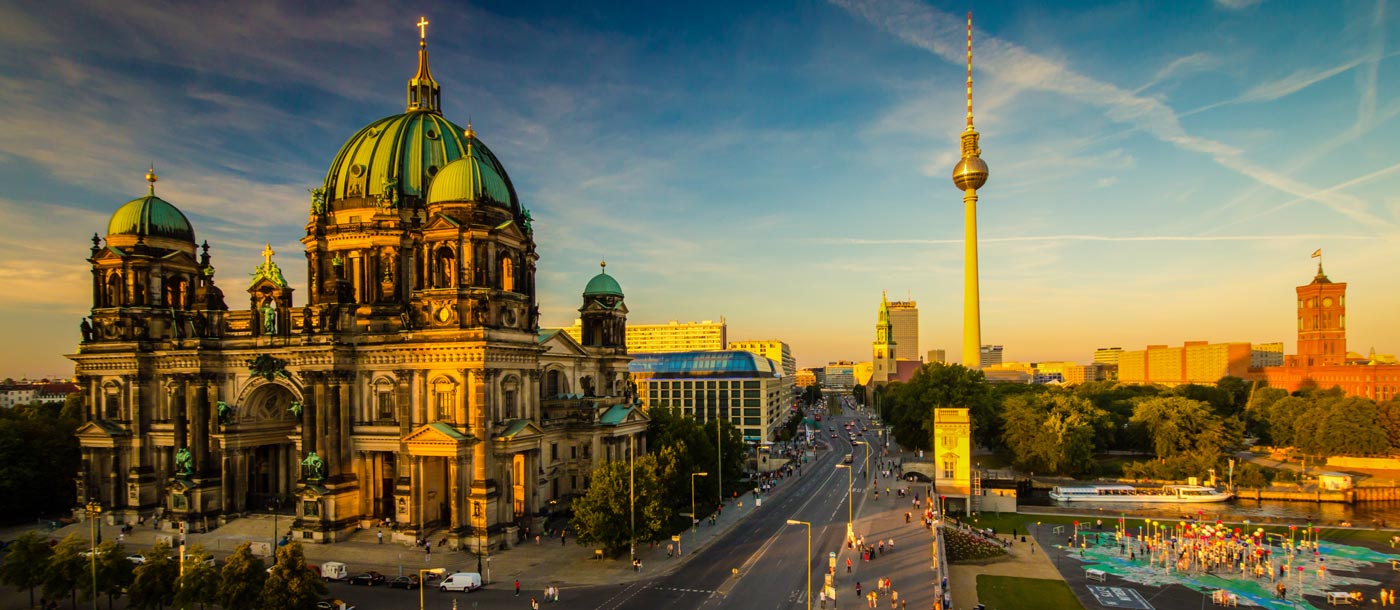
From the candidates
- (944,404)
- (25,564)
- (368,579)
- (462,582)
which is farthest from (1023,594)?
(944,404)

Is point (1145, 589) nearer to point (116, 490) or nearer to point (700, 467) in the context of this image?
point (700, 467)

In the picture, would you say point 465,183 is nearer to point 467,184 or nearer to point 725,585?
point 467,184

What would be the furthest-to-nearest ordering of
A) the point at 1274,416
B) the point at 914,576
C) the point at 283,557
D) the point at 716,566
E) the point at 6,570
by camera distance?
the point at 1274,416, the point at 716,566, the point at 914,576, the point at 6,570, the point at 283,557

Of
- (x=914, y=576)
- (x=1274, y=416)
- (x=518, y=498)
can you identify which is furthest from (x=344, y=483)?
(x=1274, y=416)

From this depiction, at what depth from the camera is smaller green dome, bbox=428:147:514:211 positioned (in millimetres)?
65312

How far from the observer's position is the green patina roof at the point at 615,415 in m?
77.1

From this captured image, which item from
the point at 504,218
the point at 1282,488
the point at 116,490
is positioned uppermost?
the point at 504,218

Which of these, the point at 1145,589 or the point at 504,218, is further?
the point at 504,218

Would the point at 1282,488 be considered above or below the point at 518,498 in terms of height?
below

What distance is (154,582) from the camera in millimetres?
43562

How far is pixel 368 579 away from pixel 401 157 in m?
41.1

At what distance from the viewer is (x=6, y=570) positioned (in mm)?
45938

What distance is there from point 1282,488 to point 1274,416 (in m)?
37.8

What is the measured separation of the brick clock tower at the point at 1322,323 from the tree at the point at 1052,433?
106 metres
